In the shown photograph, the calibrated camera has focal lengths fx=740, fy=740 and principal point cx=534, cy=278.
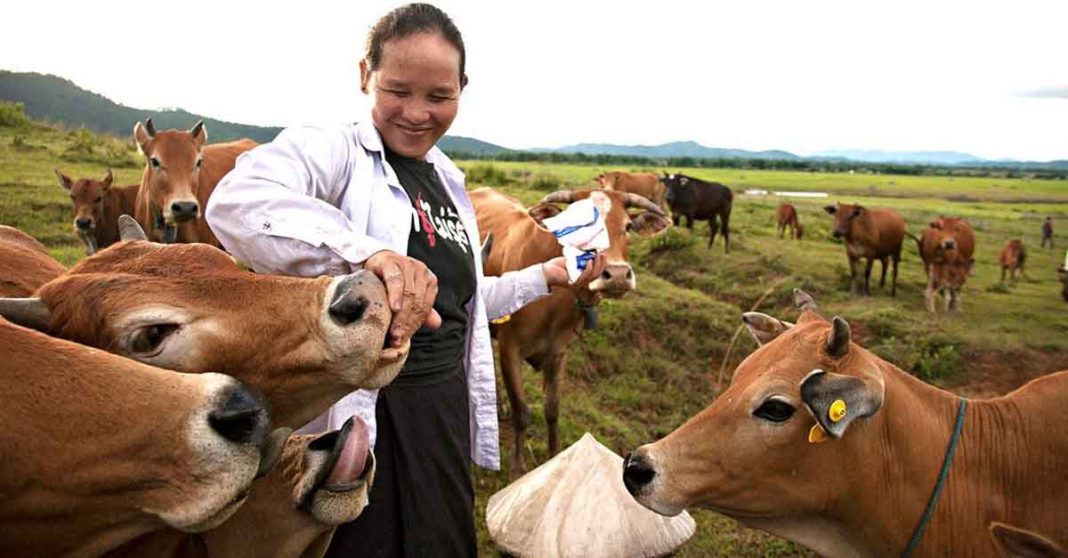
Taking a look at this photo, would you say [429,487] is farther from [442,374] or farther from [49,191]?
[49,191]

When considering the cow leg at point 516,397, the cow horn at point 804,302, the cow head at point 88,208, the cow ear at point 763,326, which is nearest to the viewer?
the cow horn at point 804,302

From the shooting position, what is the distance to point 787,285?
13000 millimetres

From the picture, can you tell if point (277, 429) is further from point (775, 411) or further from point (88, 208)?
point (88, 208)

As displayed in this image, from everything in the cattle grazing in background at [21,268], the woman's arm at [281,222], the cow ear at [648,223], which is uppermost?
the woman's arm at [281,222]

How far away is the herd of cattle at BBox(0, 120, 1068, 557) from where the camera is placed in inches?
60.0

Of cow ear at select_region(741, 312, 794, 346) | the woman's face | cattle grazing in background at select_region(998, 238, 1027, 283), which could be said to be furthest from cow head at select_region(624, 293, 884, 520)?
cattle grazing in background at select_region(998, 238, 1027, 283)

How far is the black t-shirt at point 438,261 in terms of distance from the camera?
243 centimetres

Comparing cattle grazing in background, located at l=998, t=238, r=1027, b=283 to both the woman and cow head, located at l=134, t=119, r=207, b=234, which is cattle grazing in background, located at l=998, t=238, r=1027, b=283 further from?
the woman

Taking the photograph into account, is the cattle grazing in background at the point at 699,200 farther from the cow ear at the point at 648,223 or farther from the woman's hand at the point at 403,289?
the woman's hand at the point at 403,289

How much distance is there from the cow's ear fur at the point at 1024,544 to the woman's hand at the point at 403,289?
2.16m

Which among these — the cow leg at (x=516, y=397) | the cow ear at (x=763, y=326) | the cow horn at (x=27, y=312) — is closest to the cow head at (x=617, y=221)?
the cow leg at (x=516, y=397)

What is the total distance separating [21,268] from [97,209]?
8447 mm

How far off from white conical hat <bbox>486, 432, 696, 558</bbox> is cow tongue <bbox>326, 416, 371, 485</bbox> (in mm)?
1950

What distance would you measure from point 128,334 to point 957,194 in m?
68.2
